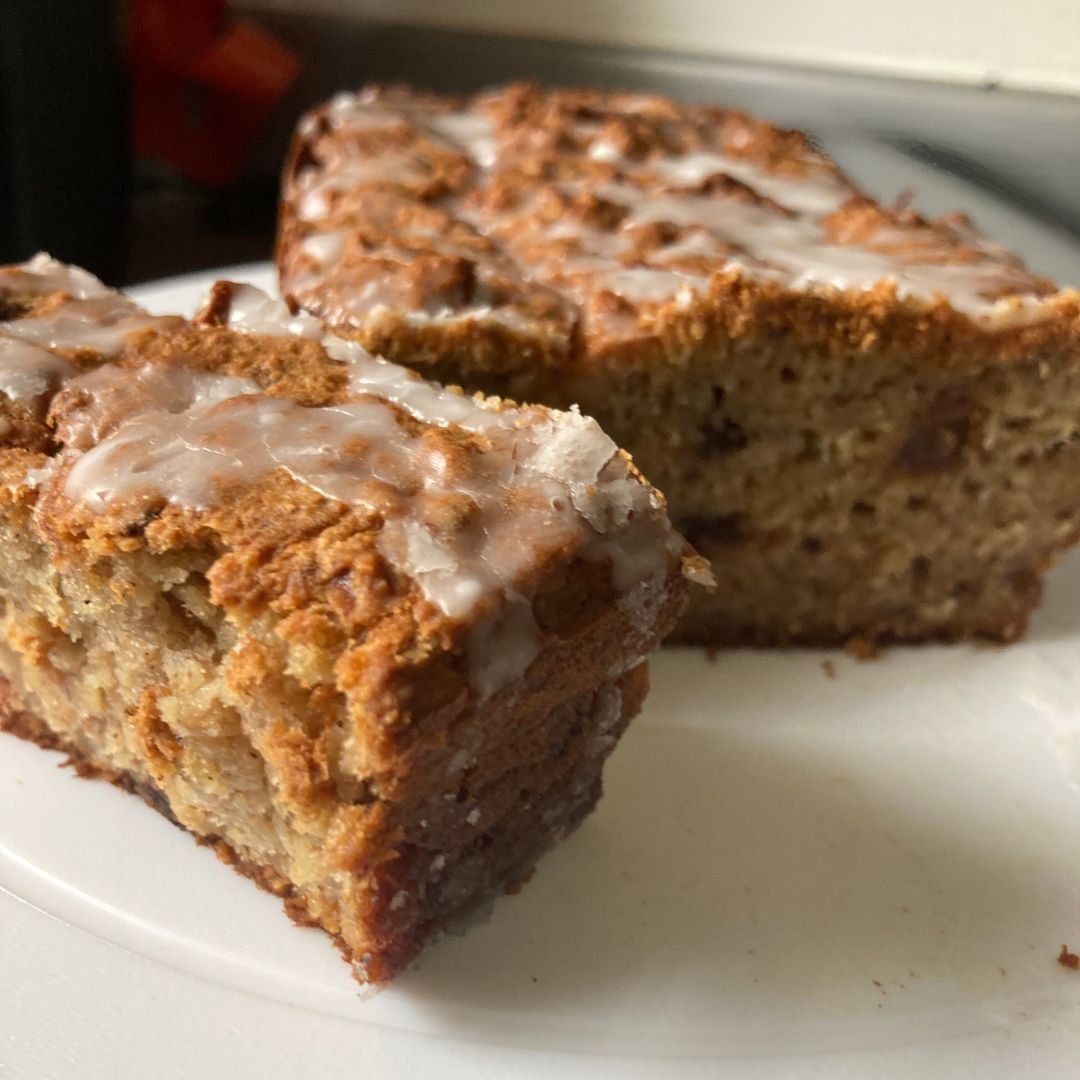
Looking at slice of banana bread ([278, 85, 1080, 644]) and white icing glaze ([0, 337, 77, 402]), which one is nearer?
white icing glaze ([0, 337, 77, 402])

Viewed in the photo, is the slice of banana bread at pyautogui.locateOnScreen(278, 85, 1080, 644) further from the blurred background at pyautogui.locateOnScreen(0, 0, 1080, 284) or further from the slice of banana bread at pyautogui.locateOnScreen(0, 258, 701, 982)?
the blurred background at pyautogui.locateOnScreen(0, 0, 1080, 284)

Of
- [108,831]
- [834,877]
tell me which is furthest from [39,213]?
[834,877]

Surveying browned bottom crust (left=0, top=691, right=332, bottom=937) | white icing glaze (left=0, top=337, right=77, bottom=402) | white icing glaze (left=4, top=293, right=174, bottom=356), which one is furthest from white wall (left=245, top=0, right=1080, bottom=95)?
browned bottom crust (left=0, top=691, right=332, bottom=937)

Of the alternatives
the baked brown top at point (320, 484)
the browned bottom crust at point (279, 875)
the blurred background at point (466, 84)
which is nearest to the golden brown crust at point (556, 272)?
the baked brown top at point (320, 484)

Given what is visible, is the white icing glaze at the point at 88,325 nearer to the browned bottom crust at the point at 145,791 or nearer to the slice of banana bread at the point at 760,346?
the slice of banana bread at the point at 760,346

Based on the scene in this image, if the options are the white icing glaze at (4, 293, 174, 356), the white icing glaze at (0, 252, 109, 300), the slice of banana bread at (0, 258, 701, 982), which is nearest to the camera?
the slice of banana bread at (0, 258, 701, 982)

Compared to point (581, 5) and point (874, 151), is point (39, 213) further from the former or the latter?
point (874, 151)

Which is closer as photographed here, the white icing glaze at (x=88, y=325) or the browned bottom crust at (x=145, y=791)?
the browned bottom crust at (x=145, y=791)
